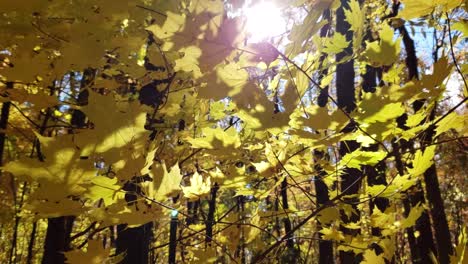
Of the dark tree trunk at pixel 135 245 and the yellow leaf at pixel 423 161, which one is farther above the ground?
the yellow leaf at pixel 423 161

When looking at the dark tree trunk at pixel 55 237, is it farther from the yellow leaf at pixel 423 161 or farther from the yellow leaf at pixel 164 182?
the yellow leaf at pixel 423 161

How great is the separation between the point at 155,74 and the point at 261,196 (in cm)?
72

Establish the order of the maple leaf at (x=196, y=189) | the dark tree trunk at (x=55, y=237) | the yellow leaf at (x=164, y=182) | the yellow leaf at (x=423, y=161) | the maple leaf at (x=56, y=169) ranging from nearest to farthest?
the maple leaf at (x=56, y=169), the yellow leaf at (x=164, y=182), the yellow leaf at (x=423, y=161), the maple leaf at (x=196, y=189), the dark tree trunk at (x=55, y=237)

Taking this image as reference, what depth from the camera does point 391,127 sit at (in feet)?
2.98

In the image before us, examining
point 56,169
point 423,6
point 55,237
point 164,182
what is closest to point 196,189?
point 164,182

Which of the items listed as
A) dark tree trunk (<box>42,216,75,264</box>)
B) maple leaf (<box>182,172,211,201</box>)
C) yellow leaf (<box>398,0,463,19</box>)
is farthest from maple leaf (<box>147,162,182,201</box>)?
dark tree trunk (<box>42,216,75,264</box>)

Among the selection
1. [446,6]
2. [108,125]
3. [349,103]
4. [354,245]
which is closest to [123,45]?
[108,125]

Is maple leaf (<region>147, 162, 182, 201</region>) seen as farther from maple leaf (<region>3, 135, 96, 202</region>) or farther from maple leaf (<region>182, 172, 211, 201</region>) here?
maple leaf (<region>182, 172, 211, 201</region>)

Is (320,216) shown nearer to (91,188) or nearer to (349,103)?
(91,188)

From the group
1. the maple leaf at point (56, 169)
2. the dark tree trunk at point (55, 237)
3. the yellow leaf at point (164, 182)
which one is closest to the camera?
the maple leaf at point (56, 169)

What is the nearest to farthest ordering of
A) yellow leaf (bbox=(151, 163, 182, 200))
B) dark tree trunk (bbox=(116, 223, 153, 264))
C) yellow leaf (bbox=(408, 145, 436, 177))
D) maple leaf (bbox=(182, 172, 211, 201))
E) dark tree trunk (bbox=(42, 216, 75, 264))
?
yellow leaf (bbox=(151, 163, 182, 200)), yellow leaf (bbox=(408, 145, 436, 177)), maple leaf (bbox=(182, 172, 211, 201)), dark tree trunk (bbox=(116, 223, 153, 264)), dark tree trunk (bbox=(42, 216, 75, 264))

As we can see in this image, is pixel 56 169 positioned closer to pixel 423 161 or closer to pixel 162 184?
pixel 162 184

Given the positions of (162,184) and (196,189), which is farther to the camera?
(196,189)

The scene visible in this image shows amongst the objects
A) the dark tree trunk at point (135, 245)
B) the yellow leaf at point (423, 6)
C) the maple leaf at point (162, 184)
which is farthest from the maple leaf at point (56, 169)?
the dark tree trunk at point (135, 245)
